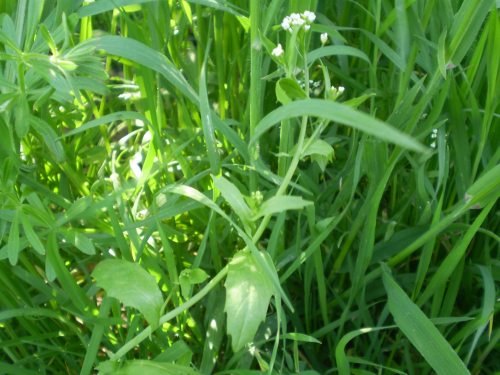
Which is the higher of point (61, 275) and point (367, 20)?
point (367, 20)

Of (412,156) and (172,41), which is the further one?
(172,41)

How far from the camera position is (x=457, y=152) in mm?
1223

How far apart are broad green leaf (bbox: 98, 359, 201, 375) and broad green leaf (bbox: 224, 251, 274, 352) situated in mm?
167

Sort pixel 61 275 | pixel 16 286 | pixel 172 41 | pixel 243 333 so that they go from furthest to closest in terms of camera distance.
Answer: pixel 172 41 < pixel 16 286 < pixel 61 275 < pixel 243 333

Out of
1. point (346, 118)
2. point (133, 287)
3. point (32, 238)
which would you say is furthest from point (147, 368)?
point (346, 118)

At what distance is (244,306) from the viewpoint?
85 centimetres

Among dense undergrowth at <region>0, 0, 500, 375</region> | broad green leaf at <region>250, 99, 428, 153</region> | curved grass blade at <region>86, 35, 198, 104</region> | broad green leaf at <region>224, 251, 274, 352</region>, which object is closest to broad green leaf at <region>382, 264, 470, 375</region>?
dense undergrowth at <region>0, 0, 500, 375</region>

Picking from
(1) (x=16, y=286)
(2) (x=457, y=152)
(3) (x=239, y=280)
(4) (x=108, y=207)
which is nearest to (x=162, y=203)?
(4) (x=108, y=207)

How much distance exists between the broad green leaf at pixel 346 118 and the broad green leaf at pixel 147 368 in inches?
14.3

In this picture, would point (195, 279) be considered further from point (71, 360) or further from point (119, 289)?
point (71, 360)

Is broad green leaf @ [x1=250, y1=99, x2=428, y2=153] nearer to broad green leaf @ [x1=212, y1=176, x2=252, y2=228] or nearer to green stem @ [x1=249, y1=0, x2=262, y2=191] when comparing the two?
broad green leaf @ [x1=212, y1=176, x2=252, y2=228]

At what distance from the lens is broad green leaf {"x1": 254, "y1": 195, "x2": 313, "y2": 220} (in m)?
0.81

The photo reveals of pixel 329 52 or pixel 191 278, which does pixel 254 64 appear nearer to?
pixel 329 52

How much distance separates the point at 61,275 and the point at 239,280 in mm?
368
